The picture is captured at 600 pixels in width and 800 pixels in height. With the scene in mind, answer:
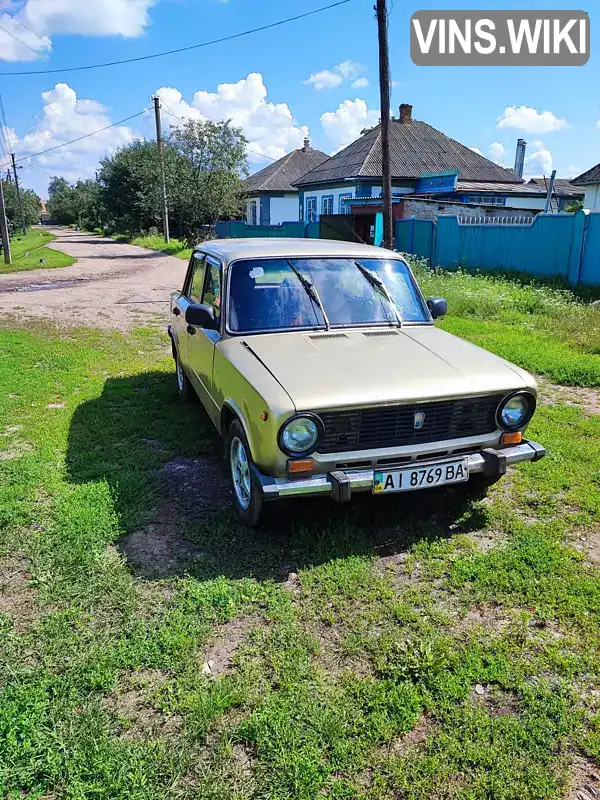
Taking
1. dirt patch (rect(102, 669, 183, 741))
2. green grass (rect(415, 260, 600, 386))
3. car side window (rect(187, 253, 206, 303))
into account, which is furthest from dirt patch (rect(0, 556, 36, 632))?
green grass (rect(415, 260, 600, 386))

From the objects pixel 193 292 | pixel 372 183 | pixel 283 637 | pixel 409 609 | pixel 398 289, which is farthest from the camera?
pixel 372 183

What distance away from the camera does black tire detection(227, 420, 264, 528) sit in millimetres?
3637

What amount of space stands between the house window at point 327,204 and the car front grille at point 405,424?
1129 inches

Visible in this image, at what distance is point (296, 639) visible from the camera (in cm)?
291

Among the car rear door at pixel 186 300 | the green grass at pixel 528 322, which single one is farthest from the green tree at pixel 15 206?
the car rear door at pixel 186 300

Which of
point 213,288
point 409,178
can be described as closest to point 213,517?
point 213,288

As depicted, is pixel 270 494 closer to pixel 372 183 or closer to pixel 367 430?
pixel 367 430

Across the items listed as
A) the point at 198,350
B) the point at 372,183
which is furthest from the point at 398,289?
the point at 372,183

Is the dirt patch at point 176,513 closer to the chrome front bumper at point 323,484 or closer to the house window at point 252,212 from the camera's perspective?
the chrome front bumper at point 323,484

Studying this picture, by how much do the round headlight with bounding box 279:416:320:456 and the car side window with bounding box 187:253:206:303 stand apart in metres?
2.68

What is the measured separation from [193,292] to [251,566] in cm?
329

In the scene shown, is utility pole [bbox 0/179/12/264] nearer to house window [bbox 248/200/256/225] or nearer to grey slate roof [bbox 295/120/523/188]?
grey slate roof [bbox 295/120/523/188]

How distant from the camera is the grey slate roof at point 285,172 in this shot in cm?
4081

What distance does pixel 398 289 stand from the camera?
4.88m
